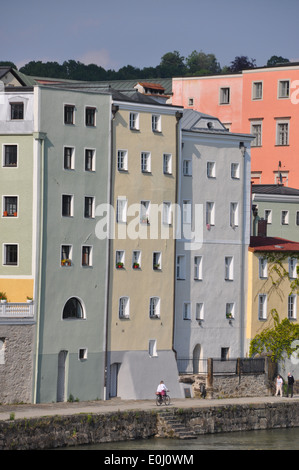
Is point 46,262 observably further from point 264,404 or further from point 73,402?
point 264,404

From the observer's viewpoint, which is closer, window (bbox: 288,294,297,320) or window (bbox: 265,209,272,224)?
window (bbox: 288,294,297,320)

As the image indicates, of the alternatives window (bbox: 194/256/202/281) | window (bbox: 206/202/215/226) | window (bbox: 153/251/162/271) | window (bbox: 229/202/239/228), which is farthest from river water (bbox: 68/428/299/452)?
window (bbox: 229/202/239/228)

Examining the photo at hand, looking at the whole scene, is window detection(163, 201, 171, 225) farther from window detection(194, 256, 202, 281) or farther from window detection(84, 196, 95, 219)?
window detection(84, 196, 95, 219)

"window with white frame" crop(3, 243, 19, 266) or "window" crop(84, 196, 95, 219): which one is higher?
"window" crop(84, 196, 95, 219)

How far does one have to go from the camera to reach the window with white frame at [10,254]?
3140 inches

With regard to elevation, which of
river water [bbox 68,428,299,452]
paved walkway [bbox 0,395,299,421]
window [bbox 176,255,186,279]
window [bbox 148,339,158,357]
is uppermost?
window [bbox 176,255,186,279]

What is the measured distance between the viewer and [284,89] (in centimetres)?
11169

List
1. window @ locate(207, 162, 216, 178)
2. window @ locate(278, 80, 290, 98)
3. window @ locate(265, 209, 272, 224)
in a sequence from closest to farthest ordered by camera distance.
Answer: window @ locate(207, 162, 216, 178) → window @ locate(265, 209, 272, 224) → window @ locate(278, 80, 290, 98)

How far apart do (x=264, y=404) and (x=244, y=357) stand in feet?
24.7

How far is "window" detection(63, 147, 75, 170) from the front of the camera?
80.5m

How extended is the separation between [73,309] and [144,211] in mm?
7964

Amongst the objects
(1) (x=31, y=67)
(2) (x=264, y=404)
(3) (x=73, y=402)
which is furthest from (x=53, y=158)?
(1) (x=31, y=67)

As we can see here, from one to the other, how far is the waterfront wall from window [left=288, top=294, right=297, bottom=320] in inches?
359

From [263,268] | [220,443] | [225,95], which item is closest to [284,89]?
[225,95]
